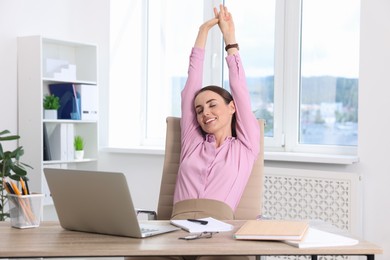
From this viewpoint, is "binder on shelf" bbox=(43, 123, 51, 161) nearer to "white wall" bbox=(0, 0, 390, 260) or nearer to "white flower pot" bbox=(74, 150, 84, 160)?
"white wall" bbox=(0, 0, 390, 260)

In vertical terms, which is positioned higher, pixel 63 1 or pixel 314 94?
pixel 63 1

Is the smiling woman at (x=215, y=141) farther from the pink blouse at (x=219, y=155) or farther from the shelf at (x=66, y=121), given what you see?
the shelf at (x=66, y=121)

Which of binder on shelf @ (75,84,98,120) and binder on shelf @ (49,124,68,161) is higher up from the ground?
binder on shelf @ (75,84,98,120)

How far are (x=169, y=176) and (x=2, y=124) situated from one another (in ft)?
5.11

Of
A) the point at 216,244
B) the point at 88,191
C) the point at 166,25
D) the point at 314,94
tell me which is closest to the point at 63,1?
the point at 166,25

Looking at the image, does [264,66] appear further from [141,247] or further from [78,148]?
[141,247]

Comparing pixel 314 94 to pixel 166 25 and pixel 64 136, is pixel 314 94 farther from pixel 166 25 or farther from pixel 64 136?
pixel 64 136

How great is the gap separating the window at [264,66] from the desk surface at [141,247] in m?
2.22

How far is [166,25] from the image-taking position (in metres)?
4.81

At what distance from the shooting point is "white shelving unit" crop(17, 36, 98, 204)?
4047 millimetres

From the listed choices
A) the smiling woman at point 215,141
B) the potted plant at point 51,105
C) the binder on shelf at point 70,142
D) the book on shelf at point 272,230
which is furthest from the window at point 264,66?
the book on shelf at point 272,230

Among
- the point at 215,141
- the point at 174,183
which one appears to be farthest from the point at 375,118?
the point at 174,183

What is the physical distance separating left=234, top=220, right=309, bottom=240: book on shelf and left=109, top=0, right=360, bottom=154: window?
6.62 ft

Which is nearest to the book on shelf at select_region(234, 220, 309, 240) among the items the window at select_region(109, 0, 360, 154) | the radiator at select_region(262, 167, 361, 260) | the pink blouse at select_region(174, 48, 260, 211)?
the pink blouse at select_region(174, 48, 260, 211)
